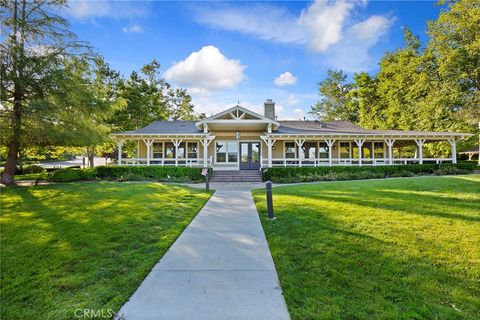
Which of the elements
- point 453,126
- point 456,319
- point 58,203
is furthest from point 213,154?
point 453,126

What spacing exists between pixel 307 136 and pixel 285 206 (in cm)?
1107

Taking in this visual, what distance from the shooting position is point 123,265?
3625 millimetres

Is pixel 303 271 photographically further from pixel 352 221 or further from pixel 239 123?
pixel 239 123

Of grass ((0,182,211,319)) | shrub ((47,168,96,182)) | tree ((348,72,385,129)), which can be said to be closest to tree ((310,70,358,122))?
tree ((348,72,385,129))

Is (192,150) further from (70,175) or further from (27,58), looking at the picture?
(27,58)

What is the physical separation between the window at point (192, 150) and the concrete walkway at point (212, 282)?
14611mm

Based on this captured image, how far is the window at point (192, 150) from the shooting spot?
773 inches

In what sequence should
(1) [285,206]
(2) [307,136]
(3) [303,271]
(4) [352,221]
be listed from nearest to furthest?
(3) [303,271], (4) [352,221], (1) [285,206], (2) [307,136]

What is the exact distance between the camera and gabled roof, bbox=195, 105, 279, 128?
1756 centimetres

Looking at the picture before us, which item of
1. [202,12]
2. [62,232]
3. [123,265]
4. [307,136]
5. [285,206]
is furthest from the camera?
[307,136]

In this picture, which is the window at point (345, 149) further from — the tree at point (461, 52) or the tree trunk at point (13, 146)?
the tree trunk at point (13, 146)

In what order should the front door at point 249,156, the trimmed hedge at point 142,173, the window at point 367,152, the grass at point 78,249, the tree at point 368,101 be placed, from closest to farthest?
the grass at point 78,249, the trimmed hedge at point 142,173, the front door at point 249,156, the window at point 367,152, the tree at point 368,101

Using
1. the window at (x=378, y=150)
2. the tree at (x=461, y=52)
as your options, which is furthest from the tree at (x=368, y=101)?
the window at (x=378, y=150)

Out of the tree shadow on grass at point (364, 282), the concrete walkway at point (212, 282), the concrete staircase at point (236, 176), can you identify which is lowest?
the concrete walkway at point (212, 282)
